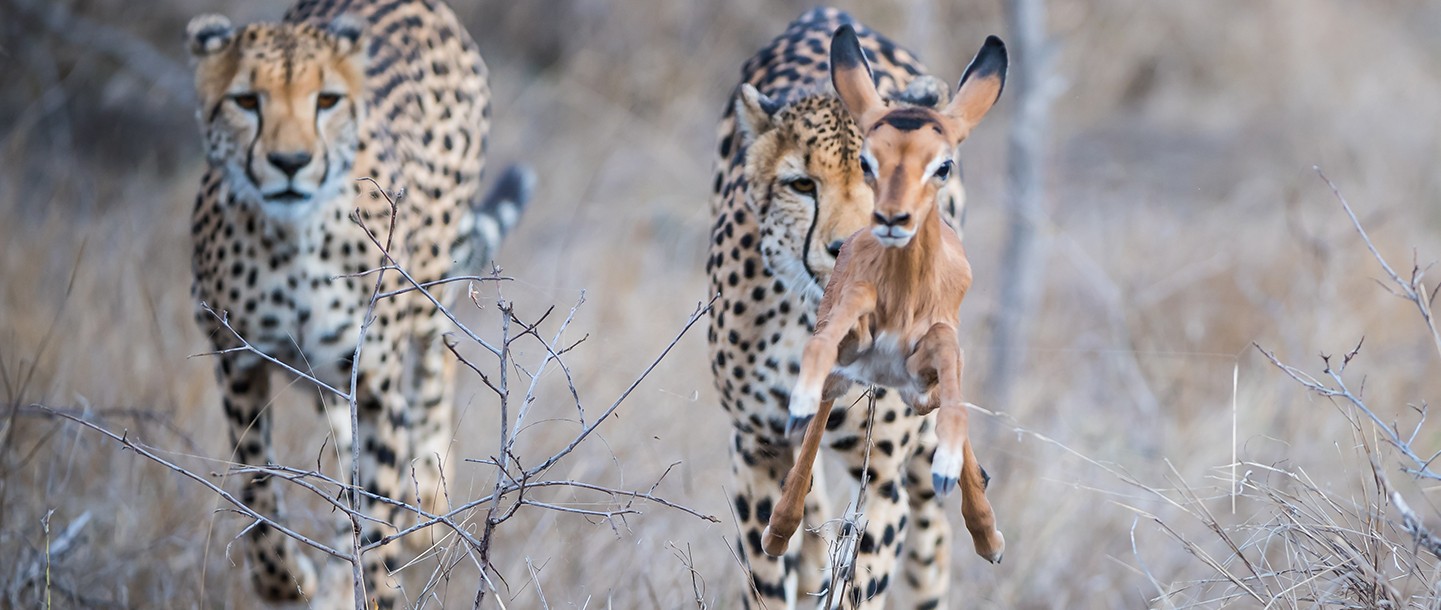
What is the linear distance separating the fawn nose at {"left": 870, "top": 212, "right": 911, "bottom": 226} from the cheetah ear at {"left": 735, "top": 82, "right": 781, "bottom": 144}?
4.76 ft

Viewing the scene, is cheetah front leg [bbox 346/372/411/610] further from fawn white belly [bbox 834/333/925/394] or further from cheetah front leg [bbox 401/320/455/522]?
fawn white belly [bbox 834/333/925/394]

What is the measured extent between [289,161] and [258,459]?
3.52 ft

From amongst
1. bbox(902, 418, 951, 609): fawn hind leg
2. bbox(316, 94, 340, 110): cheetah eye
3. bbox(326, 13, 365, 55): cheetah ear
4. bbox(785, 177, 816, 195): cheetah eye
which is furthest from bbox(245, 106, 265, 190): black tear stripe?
bbox(902, 418, 951, 609): fawn hind leg

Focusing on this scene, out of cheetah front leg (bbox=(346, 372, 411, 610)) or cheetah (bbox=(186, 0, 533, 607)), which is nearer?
cheetah (bbox=(186, 0, 533, 607))

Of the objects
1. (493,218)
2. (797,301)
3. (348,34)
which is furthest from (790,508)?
(493,218)

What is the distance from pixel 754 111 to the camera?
9.55 ft

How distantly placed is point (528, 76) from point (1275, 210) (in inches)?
198

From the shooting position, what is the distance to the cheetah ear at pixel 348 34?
13.3 feet

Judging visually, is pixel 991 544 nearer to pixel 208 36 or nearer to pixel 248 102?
pixel 248 102

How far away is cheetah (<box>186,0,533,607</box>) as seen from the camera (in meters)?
3.83

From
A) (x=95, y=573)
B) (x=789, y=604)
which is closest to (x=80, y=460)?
(x=95, y=573)

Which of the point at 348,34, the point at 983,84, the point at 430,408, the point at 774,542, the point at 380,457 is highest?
the point at 983,84

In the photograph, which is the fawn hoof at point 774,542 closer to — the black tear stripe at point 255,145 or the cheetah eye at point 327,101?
the black tear stripe at point 255,145

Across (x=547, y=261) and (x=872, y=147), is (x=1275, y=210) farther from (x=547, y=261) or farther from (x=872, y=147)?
(x=872, y=147)
